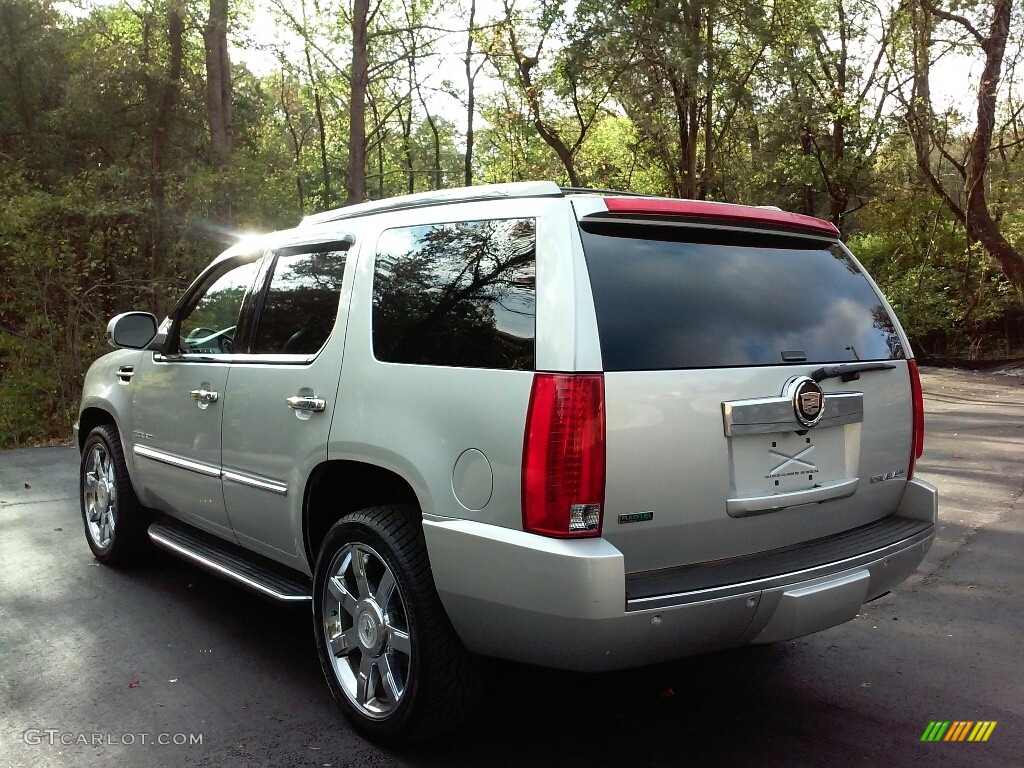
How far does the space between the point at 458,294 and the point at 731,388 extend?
97 cm

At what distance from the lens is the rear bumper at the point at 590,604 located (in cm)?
251

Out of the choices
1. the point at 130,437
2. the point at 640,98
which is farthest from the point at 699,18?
the point at 130,437

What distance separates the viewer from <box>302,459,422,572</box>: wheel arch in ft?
10.6

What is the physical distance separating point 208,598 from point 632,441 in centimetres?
313

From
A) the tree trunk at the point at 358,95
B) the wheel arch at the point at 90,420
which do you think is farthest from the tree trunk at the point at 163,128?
the wheel arch at the point at 90,420

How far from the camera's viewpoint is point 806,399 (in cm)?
292

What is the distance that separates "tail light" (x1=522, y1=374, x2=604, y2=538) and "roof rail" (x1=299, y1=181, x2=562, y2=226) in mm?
727

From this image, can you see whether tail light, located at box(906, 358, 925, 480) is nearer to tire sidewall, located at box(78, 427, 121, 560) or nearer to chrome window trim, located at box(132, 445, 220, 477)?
chrome window trim, located at box(132, 445, 220, 477)

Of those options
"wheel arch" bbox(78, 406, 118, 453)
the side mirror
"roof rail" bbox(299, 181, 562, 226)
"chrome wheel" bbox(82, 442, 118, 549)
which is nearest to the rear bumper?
"roof rail" bbox(299, 181, 562, 226)

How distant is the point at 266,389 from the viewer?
3.76 meters

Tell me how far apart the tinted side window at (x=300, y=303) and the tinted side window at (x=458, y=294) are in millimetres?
324

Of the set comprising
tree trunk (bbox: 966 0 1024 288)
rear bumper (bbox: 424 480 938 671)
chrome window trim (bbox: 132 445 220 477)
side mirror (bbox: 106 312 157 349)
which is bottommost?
rear bumper (bbox: 424 480 938 671)

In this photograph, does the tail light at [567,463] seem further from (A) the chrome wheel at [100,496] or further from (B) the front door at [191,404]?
(A) the chrome wheel at [100,496]
